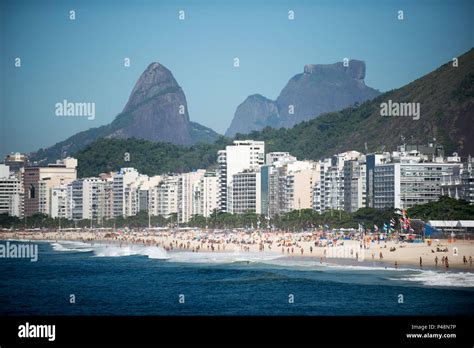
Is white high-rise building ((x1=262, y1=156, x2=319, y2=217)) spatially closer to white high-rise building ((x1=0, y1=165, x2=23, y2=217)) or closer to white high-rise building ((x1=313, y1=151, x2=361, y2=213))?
white high-rise building ((x1=313, y1=151, x2=361, y2=213))

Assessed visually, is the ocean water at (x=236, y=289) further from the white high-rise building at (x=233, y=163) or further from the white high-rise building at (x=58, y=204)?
the white high-rise building at (x=58, y=204)

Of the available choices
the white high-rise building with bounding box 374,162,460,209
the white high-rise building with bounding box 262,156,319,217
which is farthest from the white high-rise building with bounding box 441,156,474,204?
the white high-rise building with bounding box 262,156,319,217

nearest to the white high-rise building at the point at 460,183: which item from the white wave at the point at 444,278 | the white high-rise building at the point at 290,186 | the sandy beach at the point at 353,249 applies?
the sandy beach at the point at 353,249

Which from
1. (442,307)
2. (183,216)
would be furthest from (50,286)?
(183,216)

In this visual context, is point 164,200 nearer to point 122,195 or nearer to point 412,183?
point 122,195

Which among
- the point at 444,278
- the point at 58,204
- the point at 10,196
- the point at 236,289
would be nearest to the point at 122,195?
the point at 58,204
